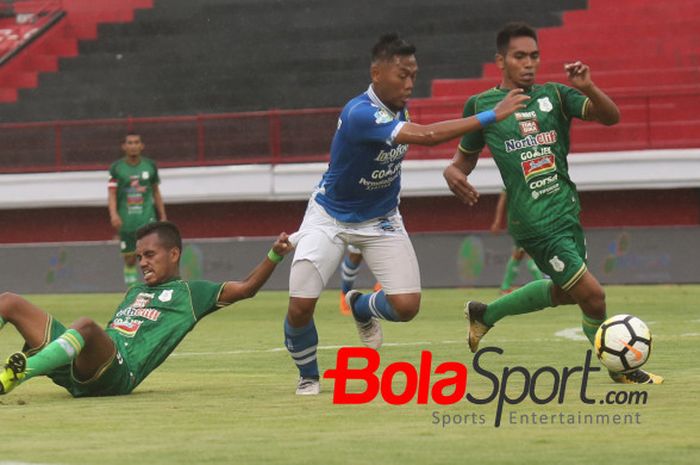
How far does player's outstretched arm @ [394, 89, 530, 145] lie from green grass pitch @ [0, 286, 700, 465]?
1.36 metres

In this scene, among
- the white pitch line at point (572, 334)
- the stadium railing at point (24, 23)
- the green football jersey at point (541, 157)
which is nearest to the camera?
the green football jersey at point (541, 157)

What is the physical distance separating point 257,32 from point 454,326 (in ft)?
48.5

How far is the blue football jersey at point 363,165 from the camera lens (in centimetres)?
838

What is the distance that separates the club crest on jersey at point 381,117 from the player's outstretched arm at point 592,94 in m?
1.00

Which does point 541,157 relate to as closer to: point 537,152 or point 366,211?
point 537,152

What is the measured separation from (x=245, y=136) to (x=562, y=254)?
16.0 m

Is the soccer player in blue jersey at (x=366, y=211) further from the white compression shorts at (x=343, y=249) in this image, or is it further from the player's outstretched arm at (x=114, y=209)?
the player's outstretched arm at (x=114, y=209)

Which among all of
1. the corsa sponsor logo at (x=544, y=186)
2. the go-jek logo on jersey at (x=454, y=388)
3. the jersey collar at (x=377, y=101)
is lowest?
the go-jek logo on jersey at (x=454, y=388)

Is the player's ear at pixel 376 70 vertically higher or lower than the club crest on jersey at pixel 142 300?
higher

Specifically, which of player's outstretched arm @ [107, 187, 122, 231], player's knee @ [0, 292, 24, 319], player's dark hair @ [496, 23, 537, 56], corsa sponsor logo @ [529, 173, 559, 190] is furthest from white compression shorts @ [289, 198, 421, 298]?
player's outstretched arm @ [107, 187, 122, 231]

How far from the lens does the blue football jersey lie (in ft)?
27.5

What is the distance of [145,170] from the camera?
1953 cm

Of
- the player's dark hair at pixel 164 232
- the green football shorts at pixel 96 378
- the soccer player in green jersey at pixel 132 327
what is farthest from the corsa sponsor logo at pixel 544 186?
the green football shorts at pixel 96 378

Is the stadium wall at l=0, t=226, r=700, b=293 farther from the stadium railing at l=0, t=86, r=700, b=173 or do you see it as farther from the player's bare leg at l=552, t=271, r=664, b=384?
Result: the player's bare leg at l=552, t=271, r=664, b=384
